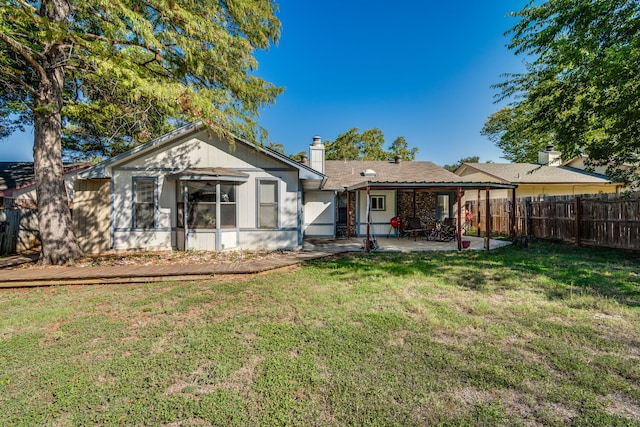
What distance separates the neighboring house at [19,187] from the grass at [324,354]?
11.3 m

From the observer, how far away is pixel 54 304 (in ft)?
15.0

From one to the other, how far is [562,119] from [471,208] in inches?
376

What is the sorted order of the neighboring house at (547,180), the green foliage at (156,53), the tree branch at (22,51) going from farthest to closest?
the neighboring house at (547,180) < the green foliage at (156,53) < the tree branch at (22,51)

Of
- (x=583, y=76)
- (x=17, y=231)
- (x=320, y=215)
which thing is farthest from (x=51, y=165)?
(x=583, y=76)

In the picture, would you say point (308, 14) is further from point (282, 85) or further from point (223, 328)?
point (223, 328)

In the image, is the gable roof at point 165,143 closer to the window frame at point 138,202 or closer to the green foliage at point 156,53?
the window frame at point 138,202

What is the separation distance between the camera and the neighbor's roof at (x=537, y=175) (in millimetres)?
17172

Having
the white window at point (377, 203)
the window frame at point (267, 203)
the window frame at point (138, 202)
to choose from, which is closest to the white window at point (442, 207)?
the white window at point (377, 203)

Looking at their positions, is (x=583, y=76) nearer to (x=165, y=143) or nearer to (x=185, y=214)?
(x=185, y=214)

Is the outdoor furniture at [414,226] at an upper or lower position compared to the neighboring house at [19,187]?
lower

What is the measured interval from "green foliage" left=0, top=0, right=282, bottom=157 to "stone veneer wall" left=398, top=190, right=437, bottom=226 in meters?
7.45

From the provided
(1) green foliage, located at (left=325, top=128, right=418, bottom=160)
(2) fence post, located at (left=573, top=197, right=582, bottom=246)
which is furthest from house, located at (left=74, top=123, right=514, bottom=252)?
(1) green foliage, located at (left=325, top=128, right=418, bottom=160)

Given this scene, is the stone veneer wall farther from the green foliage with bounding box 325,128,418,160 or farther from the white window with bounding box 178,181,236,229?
the green foliage with bounding box 325,128,418,160

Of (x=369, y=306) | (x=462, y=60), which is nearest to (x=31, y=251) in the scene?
(x=369, y=306)
